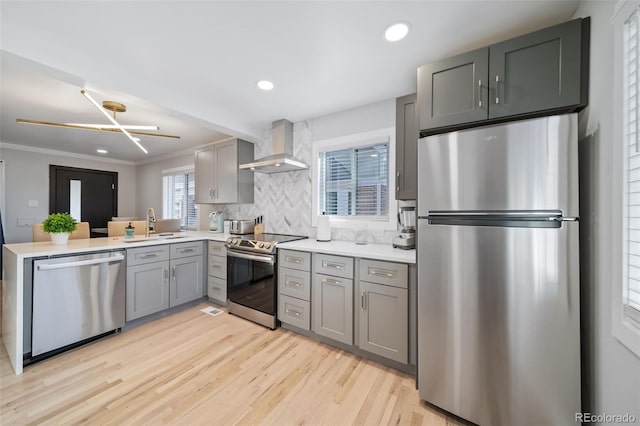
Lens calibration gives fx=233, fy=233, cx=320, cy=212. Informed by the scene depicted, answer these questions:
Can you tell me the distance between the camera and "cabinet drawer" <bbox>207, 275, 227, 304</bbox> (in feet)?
10.1

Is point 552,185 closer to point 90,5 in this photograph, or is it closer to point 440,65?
point 440,65

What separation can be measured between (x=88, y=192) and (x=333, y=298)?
21.3 ft

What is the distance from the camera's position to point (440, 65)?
155cm

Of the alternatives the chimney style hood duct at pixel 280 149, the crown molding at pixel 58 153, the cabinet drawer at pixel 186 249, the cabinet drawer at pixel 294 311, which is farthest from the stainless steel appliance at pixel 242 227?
the crown molding at pixel 58 153

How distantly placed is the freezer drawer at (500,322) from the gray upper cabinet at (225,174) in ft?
9.09

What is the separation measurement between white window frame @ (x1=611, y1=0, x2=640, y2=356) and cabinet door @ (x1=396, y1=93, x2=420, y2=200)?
110cm

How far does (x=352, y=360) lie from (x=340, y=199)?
5.55 feet

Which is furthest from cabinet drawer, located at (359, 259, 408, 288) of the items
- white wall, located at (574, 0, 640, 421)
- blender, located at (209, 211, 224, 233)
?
blender, located at (209, 211, 224, 233)

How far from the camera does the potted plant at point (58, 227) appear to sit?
2232 mm

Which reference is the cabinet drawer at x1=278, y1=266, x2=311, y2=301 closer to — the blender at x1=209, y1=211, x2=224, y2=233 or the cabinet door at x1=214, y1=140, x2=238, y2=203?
the cabinet door at x1=214, y1=140, x2=238, y2=203

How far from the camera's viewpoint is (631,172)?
36.3 inches

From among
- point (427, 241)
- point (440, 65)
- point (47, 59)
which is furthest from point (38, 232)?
point (440, 65)

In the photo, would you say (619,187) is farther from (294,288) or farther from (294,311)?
(294,311)

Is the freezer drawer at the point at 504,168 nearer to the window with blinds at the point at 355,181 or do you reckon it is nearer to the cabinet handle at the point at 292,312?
the window with blinds at the point at 355,181
